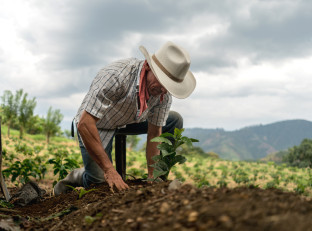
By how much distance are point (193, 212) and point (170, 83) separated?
5.89 feet

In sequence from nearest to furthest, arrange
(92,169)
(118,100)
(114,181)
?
(114,181) → (118,100) → (92,169)

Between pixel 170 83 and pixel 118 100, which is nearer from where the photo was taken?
pixel 170 83

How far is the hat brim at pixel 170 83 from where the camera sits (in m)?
3.01

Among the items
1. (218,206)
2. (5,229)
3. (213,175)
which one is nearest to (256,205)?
(218,206)

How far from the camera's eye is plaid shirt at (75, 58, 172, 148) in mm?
3162

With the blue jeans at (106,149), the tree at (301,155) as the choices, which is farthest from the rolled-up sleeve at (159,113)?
the tree at (301,155)

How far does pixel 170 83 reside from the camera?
3104 mm

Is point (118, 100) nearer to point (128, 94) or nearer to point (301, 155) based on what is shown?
point (128, 94)

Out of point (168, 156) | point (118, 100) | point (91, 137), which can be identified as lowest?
point (168, 156)

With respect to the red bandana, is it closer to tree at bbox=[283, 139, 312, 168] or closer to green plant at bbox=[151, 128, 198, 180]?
green plant at bbox=[151, 128, 198, 180]

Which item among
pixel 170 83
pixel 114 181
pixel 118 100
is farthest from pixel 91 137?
pixel 170 83

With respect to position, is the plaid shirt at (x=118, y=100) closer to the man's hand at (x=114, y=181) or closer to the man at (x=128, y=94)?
the man at (x=128, y=94)

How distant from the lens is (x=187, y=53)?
3270 mm

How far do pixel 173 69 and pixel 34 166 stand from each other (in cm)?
376
